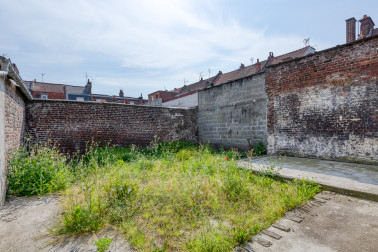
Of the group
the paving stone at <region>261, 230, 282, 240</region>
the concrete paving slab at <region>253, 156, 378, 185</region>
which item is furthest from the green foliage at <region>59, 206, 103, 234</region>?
the concrete paving slab at <region>253, 156, 378, 185</region>

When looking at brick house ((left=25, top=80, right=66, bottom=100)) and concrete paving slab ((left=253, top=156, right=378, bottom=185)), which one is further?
brick house ((left=25, top=80, right=66, bottom=100))

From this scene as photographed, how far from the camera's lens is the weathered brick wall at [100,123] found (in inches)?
285

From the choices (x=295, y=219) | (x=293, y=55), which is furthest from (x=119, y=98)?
(x=295, y=219)

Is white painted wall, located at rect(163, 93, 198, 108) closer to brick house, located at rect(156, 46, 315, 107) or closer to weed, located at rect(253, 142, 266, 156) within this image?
brick house, located at rect(156, 46, 315, 107)

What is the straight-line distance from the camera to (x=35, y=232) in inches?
104

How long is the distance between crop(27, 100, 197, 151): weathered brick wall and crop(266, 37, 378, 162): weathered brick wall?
4.91 metres

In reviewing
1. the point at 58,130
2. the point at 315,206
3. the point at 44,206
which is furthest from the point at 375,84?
the point at 58,130

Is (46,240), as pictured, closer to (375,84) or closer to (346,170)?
(346,170)

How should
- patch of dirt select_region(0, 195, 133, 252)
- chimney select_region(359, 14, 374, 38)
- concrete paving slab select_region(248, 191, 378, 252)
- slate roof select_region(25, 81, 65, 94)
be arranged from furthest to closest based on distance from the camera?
slate roof select_region(25, 81, 65, 94), chimney select_region(359, 14, 374, 38), patch of dirt select_region(0, 195, 133, 252), concrete paving slab select_region(248, 191, 378, 252)

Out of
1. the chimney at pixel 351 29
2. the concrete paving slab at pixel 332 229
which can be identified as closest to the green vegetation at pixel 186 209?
the concrete paving slab at pixel 332 229

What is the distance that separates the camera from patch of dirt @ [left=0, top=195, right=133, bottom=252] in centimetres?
230

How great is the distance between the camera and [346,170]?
4539 mm

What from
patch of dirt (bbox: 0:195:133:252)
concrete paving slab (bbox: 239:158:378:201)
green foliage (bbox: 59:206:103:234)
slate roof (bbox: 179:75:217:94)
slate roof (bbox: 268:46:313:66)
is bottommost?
patch of dirt (bbox: 0:195:133:252)

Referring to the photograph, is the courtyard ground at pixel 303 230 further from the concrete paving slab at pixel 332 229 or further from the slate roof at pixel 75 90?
the slate roof at pixel 75 90
